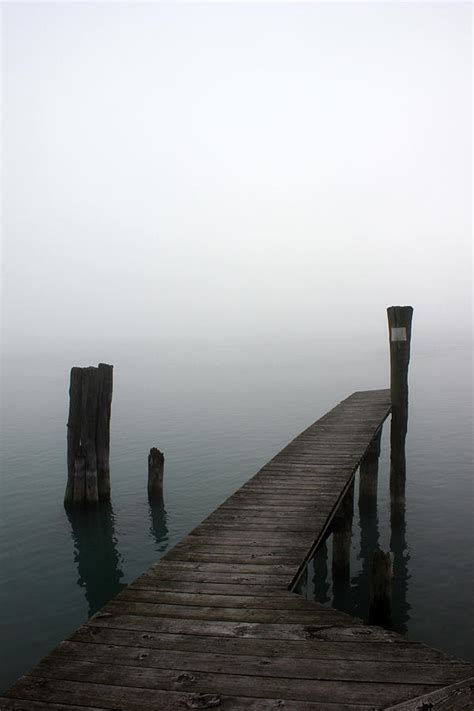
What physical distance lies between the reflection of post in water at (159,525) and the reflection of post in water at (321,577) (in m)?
3.05

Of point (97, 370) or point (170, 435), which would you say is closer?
point (97, 370)

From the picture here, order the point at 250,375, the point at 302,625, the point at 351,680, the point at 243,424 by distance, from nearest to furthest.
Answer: the point at 351,680 → the point at 302,625 → the point at 243,424 → the point at 250,375

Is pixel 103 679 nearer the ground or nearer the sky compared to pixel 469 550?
nearer the sky

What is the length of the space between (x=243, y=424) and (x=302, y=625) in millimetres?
22105

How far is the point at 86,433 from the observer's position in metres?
13.0

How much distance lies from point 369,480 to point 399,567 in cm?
321

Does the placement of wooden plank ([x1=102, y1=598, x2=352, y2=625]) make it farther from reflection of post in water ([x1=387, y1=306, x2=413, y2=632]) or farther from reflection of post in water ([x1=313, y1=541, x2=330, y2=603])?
reflection of post in water ([x1=387, y1=306, x2=413, y2=632])

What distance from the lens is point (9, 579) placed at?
10.4 m

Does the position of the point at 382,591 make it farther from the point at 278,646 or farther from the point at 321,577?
the point at 321,577

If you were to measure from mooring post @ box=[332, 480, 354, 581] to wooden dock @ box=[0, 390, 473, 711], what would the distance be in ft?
8.88

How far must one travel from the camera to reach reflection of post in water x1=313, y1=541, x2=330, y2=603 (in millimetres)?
9812

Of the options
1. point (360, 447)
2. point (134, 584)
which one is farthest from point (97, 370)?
point (134, 584)

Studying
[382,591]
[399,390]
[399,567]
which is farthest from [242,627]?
[399,390]

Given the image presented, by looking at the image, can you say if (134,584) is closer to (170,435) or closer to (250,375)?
(170,435)
